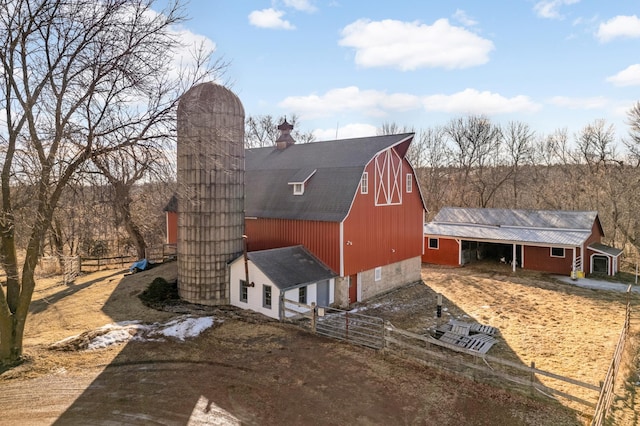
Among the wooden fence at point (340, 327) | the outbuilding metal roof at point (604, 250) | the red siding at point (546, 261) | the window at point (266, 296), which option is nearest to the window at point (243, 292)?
the window at point (266, 296)

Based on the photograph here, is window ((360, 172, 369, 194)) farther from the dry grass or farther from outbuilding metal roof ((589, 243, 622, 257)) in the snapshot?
outbuilding metal roof ((589, 243, 622, 257))

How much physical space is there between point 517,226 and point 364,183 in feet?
50.0

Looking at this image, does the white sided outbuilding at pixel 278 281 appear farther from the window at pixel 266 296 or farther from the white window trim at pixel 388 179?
the white window trim at pixel 388 179

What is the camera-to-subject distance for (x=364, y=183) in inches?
696

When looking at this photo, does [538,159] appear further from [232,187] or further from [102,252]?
[102,252]

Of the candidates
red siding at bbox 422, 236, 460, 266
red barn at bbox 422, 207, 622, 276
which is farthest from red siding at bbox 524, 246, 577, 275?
red siding at bbox 422, 236, 460, 266

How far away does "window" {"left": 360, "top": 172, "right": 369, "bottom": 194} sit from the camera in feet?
57.3

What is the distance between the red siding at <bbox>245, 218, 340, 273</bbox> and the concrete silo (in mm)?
2628

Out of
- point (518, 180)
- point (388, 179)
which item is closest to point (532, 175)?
point (518, 180)

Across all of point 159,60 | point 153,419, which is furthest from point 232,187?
point 153,419

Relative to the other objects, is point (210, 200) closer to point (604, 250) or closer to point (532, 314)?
point (532, 314)

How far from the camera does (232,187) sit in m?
16.4

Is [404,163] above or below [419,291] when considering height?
above

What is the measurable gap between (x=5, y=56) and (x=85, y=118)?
1.98 m
